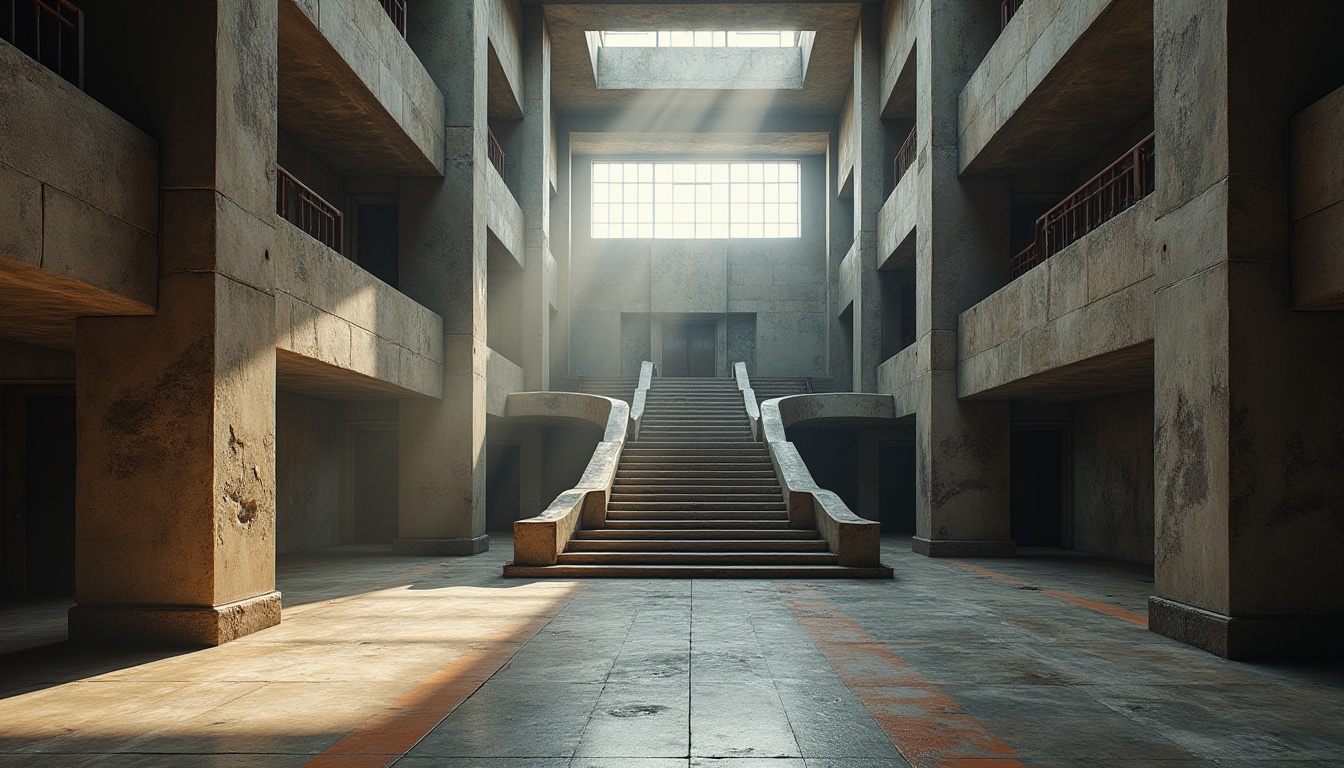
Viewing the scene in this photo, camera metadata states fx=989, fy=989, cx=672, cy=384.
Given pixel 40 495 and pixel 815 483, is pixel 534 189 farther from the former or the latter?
pixel 40 495

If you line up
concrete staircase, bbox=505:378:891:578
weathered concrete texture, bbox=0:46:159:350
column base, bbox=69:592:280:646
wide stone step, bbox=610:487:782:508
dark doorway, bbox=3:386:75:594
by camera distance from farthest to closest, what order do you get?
1. wide stone step, bbox=610:487:782:508
2. concrete staircase, bbox=505:378:891:578
3. dark doorway, bbox=3:386:75:594
4. column base, bbox=69:592:280:646
5. weathered concrete texture, bbox=0:46:159:350

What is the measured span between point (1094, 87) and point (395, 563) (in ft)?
40.9

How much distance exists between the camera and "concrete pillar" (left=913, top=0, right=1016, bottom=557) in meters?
16.8

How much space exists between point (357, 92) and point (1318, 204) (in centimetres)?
1129

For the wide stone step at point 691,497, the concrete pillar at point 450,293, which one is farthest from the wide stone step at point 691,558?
the concrete pillar at point 450,293

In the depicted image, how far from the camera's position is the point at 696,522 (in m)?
14.9

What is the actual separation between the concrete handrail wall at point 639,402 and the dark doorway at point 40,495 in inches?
392

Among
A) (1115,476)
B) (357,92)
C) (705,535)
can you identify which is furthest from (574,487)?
(1115,476)

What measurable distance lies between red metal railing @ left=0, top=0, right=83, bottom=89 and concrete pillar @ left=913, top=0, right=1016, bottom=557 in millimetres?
13215

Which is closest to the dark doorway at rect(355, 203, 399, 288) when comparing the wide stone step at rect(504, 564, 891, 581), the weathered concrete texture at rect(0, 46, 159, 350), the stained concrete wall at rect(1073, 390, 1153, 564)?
the wide stone step at rect(504, 564, 891, 581)

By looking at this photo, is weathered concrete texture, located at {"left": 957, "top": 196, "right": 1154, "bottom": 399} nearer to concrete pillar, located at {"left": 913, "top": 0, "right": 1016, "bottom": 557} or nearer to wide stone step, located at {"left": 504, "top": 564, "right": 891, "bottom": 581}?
concrete pillar, located at {"left": 913, "top": 0, "right": 1016, "bottom": 557}

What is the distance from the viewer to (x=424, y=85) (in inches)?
637

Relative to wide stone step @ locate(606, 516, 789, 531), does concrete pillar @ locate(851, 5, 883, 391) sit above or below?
above

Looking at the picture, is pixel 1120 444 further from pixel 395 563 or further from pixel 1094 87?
pixel 395 563
